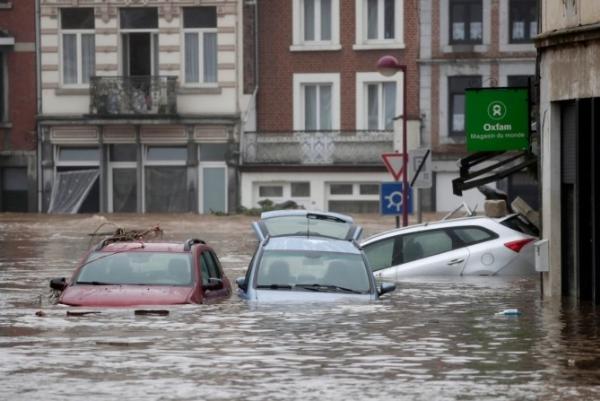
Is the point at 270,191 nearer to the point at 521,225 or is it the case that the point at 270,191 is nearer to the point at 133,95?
the point at 133,95

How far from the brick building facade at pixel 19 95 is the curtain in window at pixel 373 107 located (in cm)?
1034

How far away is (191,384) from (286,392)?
87 centimetres

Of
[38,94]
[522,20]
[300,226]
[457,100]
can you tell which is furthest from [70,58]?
[300,226]

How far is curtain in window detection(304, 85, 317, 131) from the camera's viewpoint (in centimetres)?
5062

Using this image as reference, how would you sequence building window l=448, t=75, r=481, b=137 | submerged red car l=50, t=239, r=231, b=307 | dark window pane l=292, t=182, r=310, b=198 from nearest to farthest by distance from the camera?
submerged red car l=50, t=239, r=231, b=307 → building window l=448, t=75, r=481, b=137 → dark window pane l=292, t=182, r=310, b=198

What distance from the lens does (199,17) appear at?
49.6 m

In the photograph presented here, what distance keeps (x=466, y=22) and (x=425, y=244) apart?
25.0m

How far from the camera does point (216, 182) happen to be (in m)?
50.1

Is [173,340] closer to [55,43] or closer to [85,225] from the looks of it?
[85,225]

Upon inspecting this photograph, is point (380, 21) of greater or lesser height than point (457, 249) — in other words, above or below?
above

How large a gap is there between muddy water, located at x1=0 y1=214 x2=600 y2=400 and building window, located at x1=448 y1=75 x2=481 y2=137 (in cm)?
2558

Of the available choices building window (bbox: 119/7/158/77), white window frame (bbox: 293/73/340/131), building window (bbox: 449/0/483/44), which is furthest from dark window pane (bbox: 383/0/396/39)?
building window (bbox: 119/7/158/77)

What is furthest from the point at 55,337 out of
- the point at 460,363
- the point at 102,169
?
the point at 102,169

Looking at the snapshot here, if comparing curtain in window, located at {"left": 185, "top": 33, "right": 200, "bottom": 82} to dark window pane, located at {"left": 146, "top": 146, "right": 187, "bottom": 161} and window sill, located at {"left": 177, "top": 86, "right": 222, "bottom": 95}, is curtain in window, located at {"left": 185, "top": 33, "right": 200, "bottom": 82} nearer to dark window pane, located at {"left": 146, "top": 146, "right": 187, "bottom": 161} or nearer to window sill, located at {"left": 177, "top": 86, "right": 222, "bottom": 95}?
window sill, located at {"left": 177, "top": 86, "right": 222, "bottom": 95}
